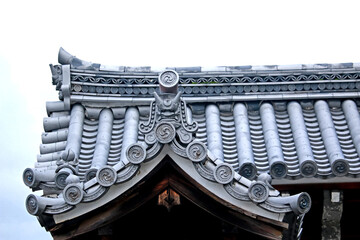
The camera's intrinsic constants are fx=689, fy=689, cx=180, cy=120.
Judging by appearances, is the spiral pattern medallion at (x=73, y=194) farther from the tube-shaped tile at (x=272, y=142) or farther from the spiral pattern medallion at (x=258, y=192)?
the tube-shaped tile at (x=272, y=142)

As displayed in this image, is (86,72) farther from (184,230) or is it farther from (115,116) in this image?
(184,230)

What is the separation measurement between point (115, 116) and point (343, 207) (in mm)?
3635

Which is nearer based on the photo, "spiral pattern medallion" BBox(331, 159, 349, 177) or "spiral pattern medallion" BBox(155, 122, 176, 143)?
"spiral pattern medallion" BBox(155, 122, 176, 143)

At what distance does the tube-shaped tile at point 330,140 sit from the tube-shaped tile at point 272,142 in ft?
2.13

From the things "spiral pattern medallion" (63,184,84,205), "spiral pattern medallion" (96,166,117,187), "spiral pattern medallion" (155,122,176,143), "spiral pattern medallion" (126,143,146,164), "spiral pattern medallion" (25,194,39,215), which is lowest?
"spiral pattern medallion" (25,194,39,215)

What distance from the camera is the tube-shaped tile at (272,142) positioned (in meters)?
8.76

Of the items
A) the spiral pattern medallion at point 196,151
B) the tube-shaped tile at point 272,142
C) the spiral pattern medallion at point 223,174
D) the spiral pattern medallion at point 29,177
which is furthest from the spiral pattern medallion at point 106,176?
the tube-shaped tile at point 272,142

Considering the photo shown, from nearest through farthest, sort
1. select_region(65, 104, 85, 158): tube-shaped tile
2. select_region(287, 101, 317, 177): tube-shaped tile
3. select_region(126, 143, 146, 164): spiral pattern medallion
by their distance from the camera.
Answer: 1. select_region(126, 143, 146, 164): spiral pattern medallion
2. select_region(287, 101, 317, 177): tube-shaped tile
3. select_region(65, 104, 85, 158): tube-shaped tile

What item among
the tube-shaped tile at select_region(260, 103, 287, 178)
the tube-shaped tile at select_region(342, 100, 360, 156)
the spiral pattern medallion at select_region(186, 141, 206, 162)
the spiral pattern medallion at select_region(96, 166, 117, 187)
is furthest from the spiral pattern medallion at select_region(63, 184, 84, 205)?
the tube-shaped tile at select_region(342, 100, 360, 156)

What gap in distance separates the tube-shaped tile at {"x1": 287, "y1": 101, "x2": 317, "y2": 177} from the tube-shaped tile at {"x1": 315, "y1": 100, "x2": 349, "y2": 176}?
9.7 inches

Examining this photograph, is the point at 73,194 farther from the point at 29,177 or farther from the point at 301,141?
the point at 301,141

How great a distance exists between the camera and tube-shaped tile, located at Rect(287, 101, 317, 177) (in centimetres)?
871

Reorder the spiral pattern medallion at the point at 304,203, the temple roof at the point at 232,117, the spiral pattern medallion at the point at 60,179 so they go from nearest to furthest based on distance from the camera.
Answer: the spiral pattern medallion at the point at 304,203 < the spiral pattern medallion at the point at 60,179 < the temple roof at the point at 232,117

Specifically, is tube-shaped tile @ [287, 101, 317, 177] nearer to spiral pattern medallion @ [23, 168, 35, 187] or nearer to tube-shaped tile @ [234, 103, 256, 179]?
tube-shaped tile @ [234, 103, 256, 179]
